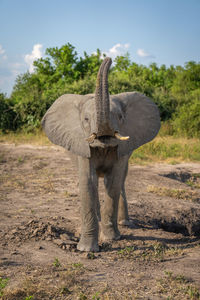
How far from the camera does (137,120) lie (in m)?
4.85

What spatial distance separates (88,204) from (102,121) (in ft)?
3.93

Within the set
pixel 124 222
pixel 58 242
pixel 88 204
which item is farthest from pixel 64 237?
pixel 124 222

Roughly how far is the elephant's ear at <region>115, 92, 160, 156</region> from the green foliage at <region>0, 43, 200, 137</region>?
10942 mm

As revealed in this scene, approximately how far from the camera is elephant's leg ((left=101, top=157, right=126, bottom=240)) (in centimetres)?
457

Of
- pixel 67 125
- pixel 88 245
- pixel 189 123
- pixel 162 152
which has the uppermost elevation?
pixel 67 125

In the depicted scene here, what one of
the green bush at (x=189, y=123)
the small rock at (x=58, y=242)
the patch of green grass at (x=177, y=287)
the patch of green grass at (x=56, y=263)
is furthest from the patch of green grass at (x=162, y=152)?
the patch of green grass at (x=177, y=287)

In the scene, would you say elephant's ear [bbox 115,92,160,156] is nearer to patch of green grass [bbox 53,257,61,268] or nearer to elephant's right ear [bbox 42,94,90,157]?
elephant's right ear [bbox 42,94,90,157]

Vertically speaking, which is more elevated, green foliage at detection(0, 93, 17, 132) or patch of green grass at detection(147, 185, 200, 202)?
green foliage at detection(0, 93, 17, 132)

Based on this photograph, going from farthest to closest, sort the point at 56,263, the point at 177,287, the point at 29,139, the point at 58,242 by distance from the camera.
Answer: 1. the point at 29,139
2. the point at 58,242
3. the point at 56,263
4. the point at 177,287

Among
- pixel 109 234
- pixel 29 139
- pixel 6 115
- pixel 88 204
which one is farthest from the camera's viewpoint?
pixel 6 115

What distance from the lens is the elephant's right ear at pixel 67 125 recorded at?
169 inches

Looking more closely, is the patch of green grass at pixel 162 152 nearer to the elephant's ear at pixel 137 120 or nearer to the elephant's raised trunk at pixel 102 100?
the elephant's ear at pixel 137 120

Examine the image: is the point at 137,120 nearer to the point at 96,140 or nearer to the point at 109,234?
the point at 96,140

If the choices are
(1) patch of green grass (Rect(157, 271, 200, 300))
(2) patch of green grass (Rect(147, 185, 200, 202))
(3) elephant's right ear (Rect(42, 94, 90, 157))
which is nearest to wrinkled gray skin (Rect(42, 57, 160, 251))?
(3) elephant's right ear (Rect(42, 94, 90, 157))
